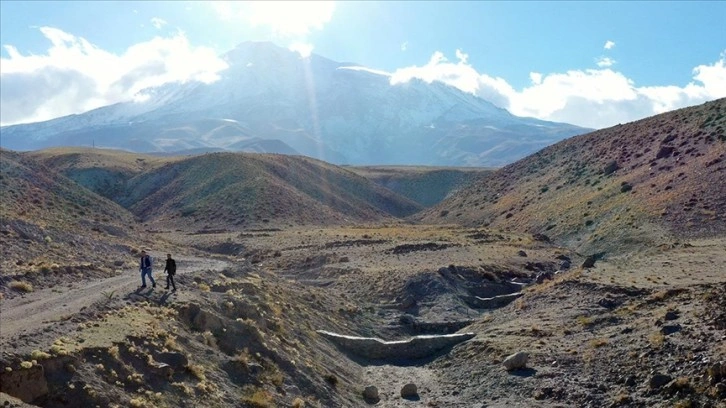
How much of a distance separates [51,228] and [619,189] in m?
52.7

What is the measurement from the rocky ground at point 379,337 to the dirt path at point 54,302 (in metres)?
0.13

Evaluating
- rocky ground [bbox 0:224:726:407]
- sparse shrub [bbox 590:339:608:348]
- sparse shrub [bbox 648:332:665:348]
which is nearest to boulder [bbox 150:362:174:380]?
rocky ground [bbox 0:224:726:407]

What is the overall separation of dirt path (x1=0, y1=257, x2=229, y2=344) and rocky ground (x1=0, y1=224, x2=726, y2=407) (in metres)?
0.13

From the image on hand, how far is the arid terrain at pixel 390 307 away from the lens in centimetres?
1866

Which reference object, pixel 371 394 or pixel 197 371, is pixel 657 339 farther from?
pixel 197 371

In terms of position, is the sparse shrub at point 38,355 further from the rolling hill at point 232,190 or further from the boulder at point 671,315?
the rolling hill at point 232,190

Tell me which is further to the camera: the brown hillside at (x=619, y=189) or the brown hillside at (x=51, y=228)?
the brown hillside at (x=619, y=189)

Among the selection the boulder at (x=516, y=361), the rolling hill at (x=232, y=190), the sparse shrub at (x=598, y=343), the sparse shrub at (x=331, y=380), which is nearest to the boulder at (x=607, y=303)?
the sparse shrub at (x=598, y=343)

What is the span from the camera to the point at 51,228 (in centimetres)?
4031

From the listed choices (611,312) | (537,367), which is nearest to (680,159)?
(611,312)

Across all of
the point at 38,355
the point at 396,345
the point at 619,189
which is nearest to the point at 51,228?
the point at 396,345

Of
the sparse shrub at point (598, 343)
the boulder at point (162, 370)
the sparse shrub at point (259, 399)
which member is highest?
the boulder at point (162, 370)

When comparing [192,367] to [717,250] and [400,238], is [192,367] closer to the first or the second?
[717,250]

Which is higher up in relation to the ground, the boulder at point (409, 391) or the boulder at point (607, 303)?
the boulder at point (607, 303)
